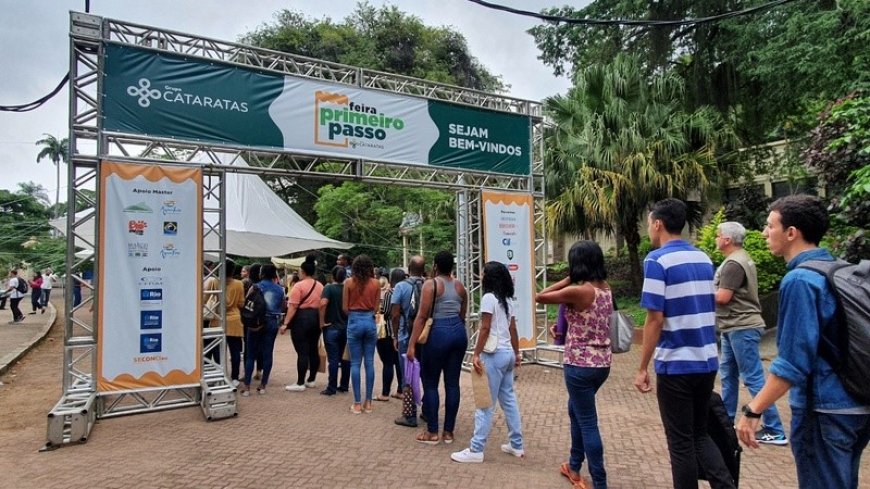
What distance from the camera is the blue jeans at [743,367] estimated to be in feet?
15.8

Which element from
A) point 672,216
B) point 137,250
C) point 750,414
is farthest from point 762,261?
point 137,250

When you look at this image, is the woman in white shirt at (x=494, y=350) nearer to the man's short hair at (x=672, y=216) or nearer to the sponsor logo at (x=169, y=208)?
the man's short hair at (x=672, y=216)

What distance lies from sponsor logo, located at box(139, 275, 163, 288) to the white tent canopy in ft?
21.1

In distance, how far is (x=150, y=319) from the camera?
6266 mm

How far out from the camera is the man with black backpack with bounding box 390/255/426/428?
19.0 feet

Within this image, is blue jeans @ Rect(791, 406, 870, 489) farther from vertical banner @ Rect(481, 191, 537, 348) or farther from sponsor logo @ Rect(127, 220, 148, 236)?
vertical banner @ Rect(481, 191, 537, 348)

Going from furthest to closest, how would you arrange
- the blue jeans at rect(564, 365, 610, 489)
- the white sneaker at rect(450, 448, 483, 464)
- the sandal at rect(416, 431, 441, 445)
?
the sandal at rect(416, 431, 441, 445)
the white sneaker at rect(450, 448, 483, 464)
the blue jeans at rect(564, 365, 610, 489)

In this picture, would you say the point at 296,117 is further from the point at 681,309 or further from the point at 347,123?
the point at 681,309

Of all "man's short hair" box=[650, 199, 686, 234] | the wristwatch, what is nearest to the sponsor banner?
"man's short hair" box=[650, 199, 686, 234]

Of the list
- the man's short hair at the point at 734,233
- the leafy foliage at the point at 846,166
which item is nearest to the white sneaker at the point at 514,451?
the man's short hair at the point at 734,233

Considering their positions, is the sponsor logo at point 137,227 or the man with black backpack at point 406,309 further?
the sponsor logo at point 137,227

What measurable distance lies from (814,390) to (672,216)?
134 cm

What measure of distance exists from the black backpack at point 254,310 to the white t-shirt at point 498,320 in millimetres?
3717

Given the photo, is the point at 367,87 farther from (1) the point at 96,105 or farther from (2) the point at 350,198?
(2) the point at 350,198
